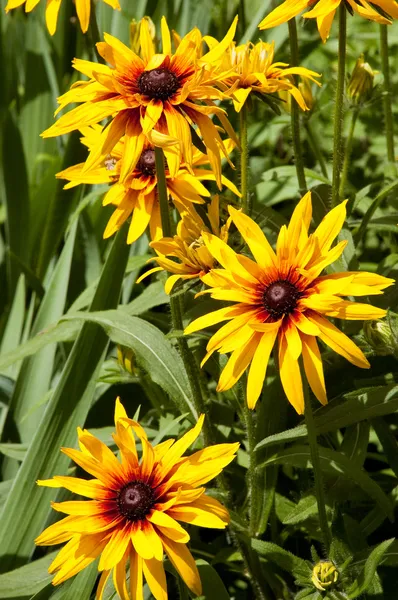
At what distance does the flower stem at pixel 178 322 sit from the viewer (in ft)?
4.41

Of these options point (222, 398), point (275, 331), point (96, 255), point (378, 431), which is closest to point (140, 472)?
point (275, 331)

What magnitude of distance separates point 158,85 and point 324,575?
773 mm

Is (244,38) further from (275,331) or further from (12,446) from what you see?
(275,331)

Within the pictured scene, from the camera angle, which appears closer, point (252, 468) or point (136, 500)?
point (136, 500)

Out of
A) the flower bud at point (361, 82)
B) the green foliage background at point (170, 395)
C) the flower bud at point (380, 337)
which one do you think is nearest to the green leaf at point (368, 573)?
the green foliage background at point (170, 395)

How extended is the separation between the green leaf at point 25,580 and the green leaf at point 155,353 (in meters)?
0.41

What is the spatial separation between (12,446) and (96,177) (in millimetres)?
664

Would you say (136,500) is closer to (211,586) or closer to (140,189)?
(211,586)

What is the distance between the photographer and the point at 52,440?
5.82ft

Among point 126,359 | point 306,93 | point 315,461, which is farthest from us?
point 306,93

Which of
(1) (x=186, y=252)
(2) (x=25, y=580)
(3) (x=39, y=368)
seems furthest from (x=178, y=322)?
(3) (x=39, y=368)

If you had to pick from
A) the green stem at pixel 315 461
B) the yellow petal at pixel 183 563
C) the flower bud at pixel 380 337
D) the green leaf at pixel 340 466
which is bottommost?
the yellow petal at pixel 183 563

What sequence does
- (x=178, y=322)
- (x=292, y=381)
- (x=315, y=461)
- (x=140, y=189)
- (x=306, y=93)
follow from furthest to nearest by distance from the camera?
(x=306, y=93), (x=140, y=189), (x=178, y=322), (x=315, y=461), (x=292, y=381)

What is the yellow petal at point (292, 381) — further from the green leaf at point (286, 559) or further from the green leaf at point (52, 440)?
the green leaf at point (52, 440)
